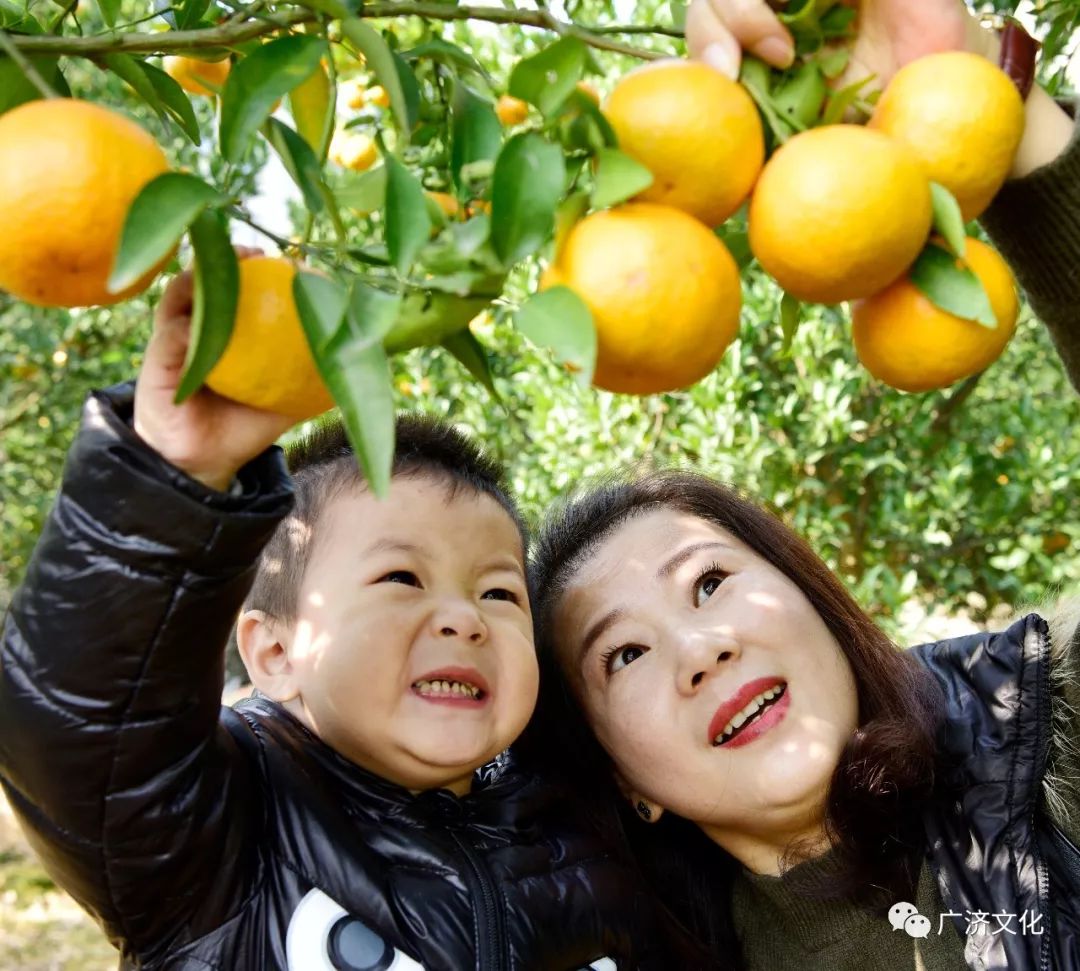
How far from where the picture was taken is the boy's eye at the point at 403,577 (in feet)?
4.65

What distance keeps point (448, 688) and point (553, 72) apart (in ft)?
2.85

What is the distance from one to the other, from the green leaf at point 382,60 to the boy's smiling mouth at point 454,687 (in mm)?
781

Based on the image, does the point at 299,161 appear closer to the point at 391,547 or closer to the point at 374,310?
the point at 374,310

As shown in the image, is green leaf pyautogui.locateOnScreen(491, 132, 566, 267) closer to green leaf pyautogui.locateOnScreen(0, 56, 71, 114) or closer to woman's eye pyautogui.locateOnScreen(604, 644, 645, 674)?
green leaf pyautogui.locateOnScreen(0, 56, 71, 114)

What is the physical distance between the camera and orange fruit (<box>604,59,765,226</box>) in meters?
0.72

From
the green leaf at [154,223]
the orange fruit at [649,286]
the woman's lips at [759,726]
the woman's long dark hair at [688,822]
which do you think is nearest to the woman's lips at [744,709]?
the woman's lips at [759,726]

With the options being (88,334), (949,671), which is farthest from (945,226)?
(88,334)

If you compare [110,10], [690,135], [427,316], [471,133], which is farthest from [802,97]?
[110,10]

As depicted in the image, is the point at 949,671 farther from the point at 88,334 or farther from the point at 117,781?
the point at 88,334

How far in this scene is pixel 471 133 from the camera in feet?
2.48

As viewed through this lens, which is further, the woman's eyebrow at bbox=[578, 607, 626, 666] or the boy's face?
the woman's eyebrow at bbox=[578, 607, 626, 666]

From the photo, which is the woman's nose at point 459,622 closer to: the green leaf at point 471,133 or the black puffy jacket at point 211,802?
the black puffy jacket at point 211,802

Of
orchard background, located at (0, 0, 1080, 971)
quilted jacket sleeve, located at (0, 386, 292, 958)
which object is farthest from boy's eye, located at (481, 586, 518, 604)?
orchard background, located at (0, 0, 1080, 971)

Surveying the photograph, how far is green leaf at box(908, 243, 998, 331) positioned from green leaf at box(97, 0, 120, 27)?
2.32 ft
